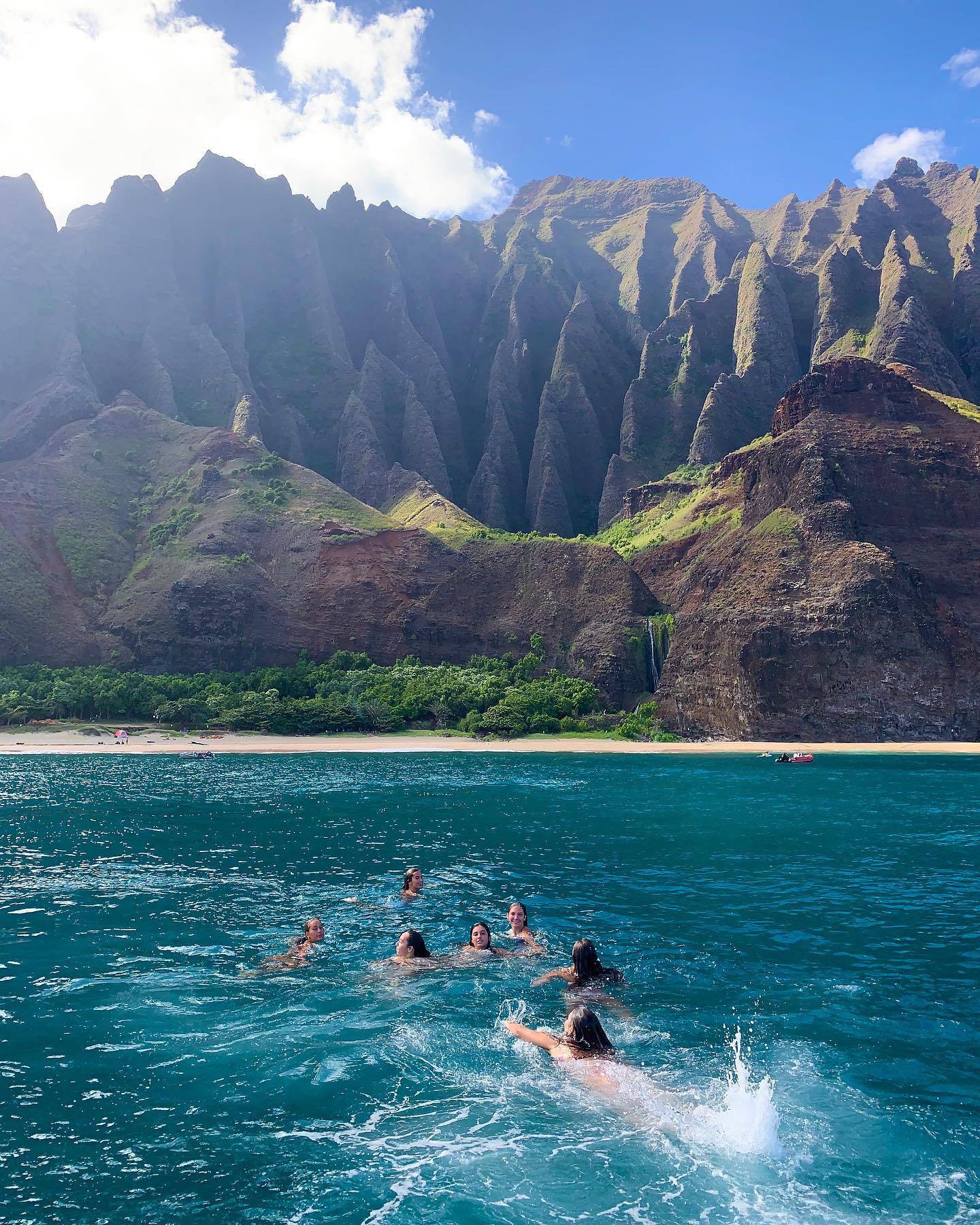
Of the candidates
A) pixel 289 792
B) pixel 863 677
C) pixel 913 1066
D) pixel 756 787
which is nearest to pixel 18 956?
pixel 913 1066

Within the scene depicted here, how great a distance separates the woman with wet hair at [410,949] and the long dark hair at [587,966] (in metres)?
3.57

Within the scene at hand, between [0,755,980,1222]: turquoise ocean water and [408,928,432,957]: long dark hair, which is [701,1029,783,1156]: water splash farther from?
[408,928,432,957]: long dark hair

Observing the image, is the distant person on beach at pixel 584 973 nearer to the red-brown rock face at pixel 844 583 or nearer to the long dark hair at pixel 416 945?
the long dark hair at pixel 416 945

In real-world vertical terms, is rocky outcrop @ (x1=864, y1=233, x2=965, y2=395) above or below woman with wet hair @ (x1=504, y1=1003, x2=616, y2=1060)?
above

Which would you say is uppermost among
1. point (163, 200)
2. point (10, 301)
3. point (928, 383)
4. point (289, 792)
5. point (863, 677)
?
point (163, 200)

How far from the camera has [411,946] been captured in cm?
1972

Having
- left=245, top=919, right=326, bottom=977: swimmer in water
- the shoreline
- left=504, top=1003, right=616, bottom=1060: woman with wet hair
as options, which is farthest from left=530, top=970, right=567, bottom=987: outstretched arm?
the shoreline

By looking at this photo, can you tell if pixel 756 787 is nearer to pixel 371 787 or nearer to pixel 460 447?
pixel 371 787

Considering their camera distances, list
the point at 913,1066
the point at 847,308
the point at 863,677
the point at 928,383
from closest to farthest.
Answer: the point at 913,1066
the point at 863,677
the point at 928,383
the point at 847,308

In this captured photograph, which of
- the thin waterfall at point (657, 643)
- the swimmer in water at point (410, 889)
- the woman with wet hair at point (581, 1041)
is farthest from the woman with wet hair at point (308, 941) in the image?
the thin waterfall at point (657, 643)

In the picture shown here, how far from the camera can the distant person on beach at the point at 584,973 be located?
18.0 metres

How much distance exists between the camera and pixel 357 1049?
15062 millimetres

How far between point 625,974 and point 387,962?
203 inches

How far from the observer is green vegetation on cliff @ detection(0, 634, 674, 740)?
3452 inches
